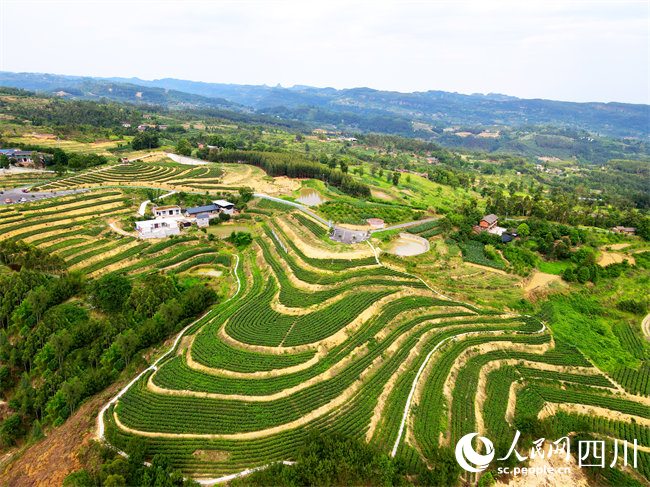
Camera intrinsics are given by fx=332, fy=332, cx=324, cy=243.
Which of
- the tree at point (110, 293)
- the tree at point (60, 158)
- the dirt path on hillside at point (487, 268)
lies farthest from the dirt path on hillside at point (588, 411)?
the tree at point (60, 158)

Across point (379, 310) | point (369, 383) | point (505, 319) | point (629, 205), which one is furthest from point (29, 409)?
point (629, 205)

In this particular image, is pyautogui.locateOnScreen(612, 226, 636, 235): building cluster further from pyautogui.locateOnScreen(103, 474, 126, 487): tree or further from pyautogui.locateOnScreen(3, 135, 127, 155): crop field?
pyautogui.locateOnScreen(3, 135, 127, 155): crop field

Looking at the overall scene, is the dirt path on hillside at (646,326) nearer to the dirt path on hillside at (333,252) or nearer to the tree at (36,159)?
the dirt path on hillside at (333,252)

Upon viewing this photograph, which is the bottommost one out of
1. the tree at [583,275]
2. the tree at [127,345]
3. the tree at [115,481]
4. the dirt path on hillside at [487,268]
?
the tree at [127,345]

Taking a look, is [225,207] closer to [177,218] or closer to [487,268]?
[177,218]

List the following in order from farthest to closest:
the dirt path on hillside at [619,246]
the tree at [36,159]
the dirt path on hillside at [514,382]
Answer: the tree at [36,159] → the dirt path on hillside at [619,246] → the dirt path on hillside at [514,382]

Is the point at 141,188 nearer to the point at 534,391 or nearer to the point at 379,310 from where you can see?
the point at 379,310
